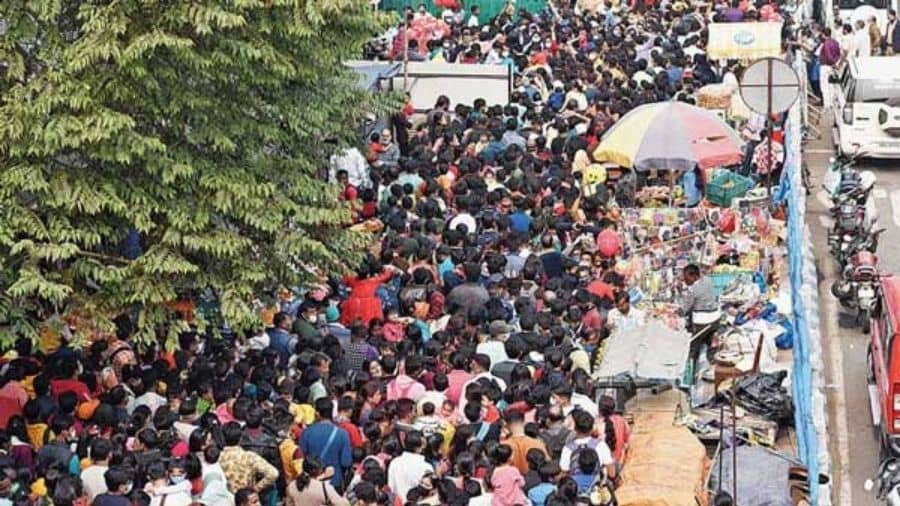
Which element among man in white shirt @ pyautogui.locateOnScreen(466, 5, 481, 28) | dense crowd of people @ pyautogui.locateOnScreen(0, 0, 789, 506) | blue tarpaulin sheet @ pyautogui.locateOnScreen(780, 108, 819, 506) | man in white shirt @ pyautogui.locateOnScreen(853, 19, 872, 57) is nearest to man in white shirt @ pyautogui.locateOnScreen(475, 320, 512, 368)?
dense crowd of people @ pyautogui.locateOnScreen(0, 0, 789, 506)

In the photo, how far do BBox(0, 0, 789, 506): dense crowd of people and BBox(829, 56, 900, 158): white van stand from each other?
4769 mm

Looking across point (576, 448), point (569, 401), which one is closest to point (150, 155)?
point (569, 401)

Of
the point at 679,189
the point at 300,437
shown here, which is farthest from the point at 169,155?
the point at 679,189

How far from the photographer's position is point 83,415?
15.9 meters

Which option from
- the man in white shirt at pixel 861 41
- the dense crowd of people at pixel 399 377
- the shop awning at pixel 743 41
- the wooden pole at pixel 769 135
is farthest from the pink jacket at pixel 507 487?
the man in white shirt at pixel 861 41

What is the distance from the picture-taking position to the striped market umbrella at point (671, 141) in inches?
881

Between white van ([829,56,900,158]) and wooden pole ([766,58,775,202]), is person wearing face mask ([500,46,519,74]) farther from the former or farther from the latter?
wooden pole ([766,58,775,202])

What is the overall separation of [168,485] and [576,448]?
2981 mm

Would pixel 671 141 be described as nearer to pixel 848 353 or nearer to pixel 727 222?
pixel 727 222

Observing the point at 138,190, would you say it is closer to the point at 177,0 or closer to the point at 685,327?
the point at 177,0

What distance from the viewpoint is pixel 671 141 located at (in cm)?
2238

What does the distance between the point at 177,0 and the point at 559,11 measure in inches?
667

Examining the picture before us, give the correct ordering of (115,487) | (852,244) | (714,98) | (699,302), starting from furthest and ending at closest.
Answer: (714,98)
(852,244)
(699,302)
(115,487)

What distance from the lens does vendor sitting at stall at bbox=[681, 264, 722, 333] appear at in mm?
19391
